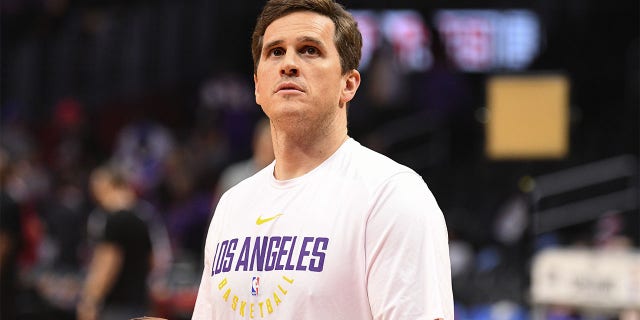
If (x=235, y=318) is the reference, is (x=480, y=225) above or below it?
above

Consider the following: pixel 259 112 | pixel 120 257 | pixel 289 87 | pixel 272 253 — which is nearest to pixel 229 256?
pixel 272 253

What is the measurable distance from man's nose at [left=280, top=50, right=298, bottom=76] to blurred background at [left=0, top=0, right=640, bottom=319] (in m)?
9.24

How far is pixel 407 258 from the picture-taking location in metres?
2.46

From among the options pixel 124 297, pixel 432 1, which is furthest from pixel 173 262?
pixel 432 1

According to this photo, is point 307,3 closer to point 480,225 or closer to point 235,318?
point 235,318

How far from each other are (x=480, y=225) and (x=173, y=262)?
13.9ft

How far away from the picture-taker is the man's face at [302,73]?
8.87 feet

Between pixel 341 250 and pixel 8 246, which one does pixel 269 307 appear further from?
pixel 8 246

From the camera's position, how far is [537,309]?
7633mm

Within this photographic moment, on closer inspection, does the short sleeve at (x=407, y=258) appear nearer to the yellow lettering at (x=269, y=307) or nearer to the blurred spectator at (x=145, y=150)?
the yellow lettering at (x=269, y=307)

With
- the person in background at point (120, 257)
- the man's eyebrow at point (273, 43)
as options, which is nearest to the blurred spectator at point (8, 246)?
the person in background at point (120, 257)

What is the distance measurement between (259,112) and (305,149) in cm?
1264

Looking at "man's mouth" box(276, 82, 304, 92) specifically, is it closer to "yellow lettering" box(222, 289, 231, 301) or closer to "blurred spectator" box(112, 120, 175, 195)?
"yellow lettering" box(222, 289, 231, 301)

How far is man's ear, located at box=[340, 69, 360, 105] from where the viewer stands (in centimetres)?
281
